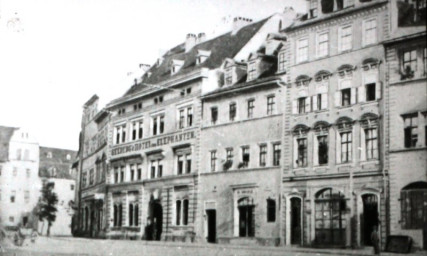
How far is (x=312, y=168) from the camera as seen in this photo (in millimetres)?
8773

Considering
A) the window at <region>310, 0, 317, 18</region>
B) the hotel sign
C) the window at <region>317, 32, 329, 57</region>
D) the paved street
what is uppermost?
the window at <region>310, 0, 317, 18</region>

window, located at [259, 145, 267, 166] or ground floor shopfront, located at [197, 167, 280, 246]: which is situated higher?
window, located at [259, 145, 267, 166]

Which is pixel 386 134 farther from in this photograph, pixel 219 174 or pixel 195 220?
pixel 195 220

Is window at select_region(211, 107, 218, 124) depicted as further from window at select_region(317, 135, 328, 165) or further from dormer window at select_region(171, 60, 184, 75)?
window at select_region(317, 135, 328, 165)

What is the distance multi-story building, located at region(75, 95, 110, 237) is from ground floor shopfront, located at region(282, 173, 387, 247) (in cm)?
269

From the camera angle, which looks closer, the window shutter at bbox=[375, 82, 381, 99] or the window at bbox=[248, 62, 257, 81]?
the window shutter at bbox=[375, 82, 381, 99]

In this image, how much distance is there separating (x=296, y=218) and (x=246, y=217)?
100 centimetres

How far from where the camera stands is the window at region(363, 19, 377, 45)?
6637mm

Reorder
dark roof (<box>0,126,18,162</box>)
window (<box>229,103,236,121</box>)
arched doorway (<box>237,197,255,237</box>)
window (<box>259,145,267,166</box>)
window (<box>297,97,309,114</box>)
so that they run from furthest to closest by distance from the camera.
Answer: arched doorway (<box>237,197,255,237</box>) → window (<box>229,103,236,121</box>) → window (<box>259,145,267,166</box>) → dark roof (<box>0,126,18,162</box>) → window (<box>297,97,309,114</box>)

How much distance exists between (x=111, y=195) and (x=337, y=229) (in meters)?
5.29

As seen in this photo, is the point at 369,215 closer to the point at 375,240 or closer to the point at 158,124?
the point at 375,240

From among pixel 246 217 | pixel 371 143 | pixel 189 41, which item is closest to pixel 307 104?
pixel 371 143

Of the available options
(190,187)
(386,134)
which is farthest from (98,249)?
(386,134)

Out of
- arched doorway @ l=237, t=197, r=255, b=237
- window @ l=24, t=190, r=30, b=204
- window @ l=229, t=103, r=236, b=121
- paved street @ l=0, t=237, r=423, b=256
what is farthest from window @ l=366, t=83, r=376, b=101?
window @ l=24, t=190, r=30, b=204
